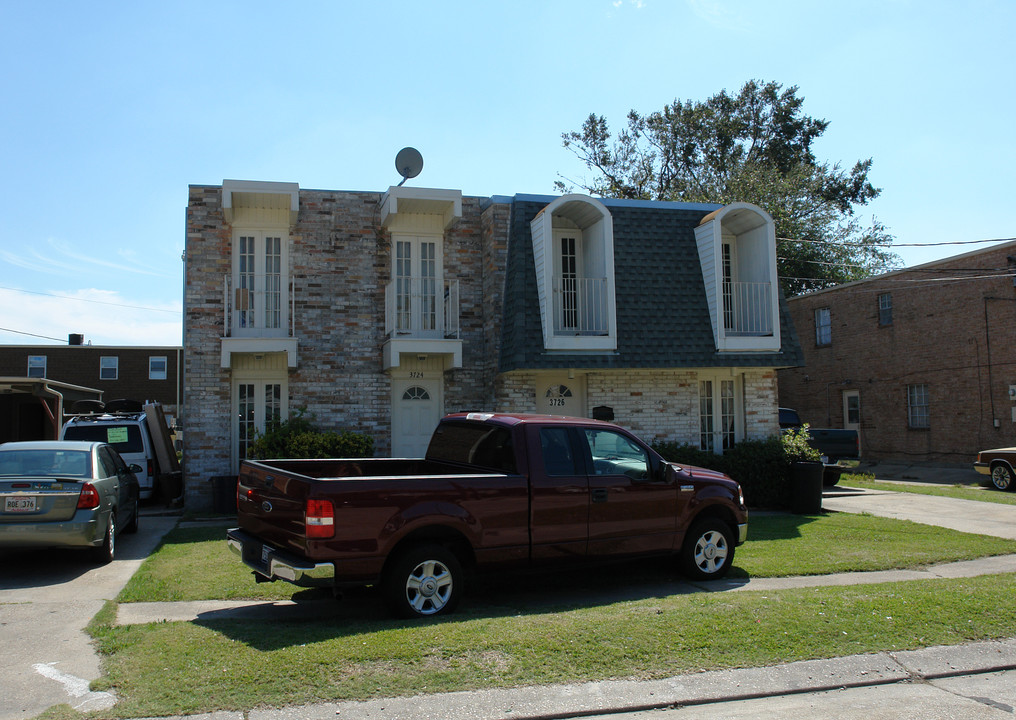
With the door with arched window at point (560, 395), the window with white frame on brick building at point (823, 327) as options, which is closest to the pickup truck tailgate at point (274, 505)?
the door with arched window at point (560, 395)

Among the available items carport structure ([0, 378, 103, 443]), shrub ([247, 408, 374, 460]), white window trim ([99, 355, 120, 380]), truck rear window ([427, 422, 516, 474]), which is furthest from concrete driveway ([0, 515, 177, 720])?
white window trim ([99, 355, 120, 380])

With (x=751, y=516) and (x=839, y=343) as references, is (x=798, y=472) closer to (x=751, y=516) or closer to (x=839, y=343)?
(x=751, y=516)

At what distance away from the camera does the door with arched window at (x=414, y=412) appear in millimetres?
15156

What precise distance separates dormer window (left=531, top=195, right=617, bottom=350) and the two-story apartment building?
0.13 ft

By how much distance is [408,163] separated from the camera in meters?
15.4

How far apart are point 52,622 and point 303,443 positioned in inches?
260

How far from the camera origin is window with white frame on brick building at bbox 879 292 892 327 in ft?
86.5

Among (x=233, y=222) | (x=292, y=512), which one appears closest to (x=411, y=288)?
(x=233, y=222)

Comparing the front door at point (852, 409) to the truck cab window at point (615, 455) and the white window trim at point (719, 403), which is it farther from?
the truck cab window at point (615, 455)

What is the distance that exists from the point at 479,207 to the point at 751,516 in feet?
25.8

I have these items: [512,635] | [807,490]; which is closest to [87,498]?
[512,635]

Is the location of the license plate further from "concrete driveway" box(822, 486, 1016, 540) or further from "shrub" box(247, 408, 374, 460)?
"concrete driveway" box(822, 486, 1016, 540)

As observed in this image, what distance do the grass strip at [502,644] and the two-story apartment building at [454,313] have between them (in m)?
7.58

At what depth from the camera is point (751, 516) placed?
1356 centimetres
